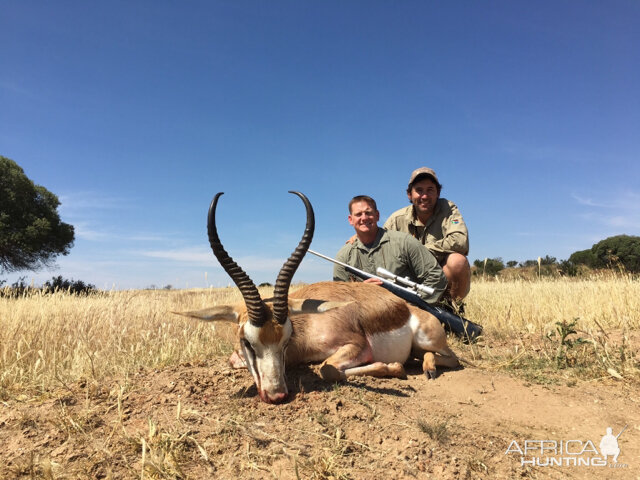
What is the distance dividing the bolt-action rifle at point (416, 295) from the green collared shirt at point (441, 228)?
1.85 m

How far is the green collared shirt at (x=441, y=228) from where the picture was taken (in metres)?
8.24

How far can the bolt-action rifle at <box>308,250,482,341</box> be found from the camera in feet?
21.0

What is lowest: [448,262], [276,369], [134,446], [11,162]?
[134,446]

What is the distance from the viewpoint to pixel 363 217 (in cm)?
681

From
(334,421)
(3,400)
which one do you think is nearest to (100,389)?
(3,400)

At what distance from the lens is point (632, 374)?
4.78 metres

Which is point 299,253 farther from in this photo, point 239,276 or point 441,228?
point 441,228

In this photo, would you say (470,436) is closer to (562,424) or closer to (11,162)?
(562,424)

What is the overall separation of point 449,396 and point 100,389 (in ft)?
11.5

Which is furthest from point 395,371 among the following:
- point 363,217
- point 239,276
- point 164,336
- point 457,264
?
point 457,264

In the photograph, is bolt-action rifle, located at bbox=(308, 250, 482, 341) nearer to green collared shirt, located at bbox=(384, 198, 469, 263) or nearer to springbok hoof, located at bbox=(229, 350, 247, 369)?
green collared shirt, located at bbox=(384, 198, 469, 263)

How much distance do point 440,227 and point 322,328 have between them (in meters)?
4.66

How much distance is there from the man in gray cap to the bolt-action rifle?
4.38 ft

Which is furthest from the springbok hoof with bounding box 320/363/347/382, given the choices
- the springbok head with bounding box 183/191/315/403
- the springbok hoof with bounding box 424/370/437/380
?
the springbok hoof with bounding box 424/370/437/380
